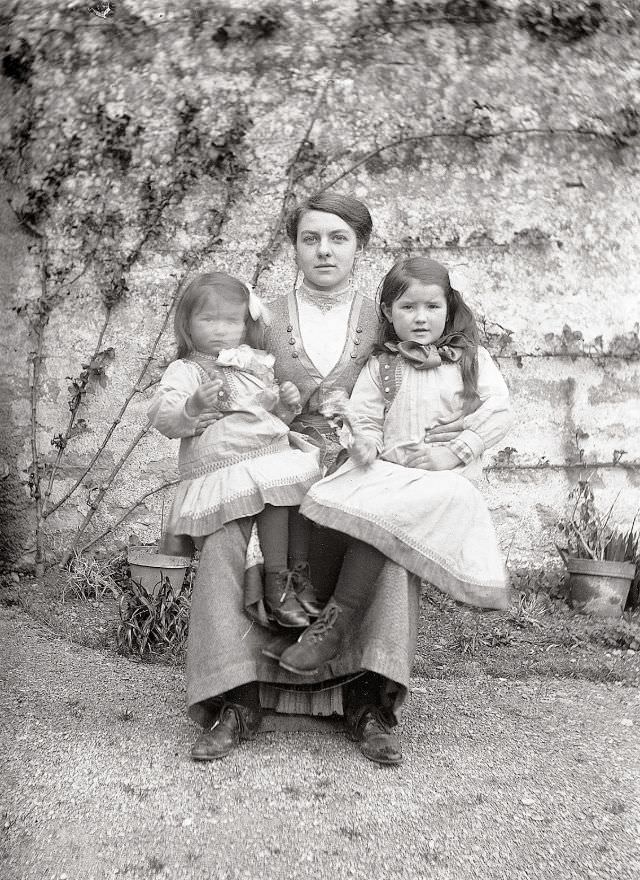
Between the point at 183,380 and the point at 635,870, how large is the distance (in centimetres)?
181

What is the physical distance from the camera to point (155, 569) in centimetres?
420

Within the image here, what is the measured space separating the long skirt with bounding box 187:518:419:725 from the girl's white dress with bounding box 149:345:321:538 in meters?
0.10

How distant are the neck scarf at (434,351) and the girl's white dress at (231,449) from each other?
0.45m

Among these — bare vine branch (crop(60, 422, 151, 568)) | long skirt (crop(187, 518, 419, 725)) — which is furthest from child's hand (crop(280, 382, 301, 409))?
bare vine branch (crop(60, 422, 151, 568))

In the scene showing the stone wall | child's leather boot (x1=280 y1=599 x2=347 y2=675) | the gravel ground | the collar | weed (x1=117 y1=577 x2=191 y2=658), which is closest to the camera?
the gravel ground

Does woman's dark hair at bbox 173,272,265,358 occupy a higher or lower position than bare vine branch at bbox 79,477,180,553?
higher

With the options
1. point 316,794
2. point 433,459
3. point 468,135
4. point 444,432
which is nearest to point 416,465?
point 433,459

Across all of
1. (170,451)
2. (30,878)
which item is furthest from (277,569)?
(170,451)

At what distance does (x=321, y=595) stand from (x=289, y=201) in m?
2.78

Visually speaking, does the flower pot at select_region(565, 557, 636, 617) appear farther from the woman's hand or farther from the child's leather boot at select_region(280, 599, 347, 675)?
the child's leather boot at select_region(280, 599, 347, 675)

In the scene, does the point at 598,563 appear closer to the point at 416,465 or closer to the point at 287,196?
the point at 416,465

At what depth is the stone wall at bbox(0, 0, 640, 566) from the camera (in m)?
4.81

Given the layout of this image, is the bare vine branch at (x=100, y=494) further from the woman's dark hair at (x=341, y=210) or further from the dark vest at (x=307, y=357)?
the woman's dark hair at (x=341, y=210)

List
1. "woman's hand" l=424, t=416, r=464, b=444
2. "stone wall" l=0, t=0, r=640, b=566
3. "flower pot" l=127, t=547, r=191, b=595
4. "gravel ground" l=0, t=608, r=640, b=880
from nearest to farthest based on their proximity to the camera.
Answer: "gravel ground" l=0, t=608, r=640, b=880, "woman's hand" l=424, t=416, r=464, b=444, "flower pot" l=127, t=547, r=191, b=595, "stone wall" l=0, t=0, r=640, b=566
